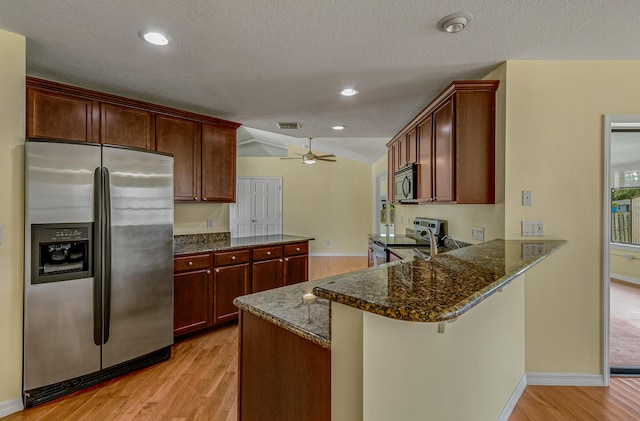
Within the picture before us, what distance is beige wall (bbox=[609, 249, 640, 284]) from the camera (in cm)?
290

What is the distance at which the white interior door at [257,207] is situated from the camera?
789 cm

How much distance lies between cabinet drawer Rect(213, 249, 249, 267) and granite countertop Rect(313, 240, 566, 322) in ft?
7.75

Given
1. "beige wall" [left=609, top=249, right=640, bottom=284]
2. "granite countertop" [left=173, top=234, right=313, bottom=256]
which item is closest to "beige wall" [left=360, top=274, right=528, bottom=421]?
"beige wall" [left=609, top=249, right=640, bottom=284]

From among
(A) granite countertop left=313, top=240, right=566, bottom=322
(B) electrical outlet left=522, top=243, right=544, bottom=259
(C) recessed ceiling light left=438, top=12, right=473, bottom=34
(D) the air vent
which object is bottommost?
(A) granite countertop left=313, top=240, right=566, bottom=322

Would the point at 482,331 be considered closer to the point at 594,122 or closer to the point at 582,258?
the point at 582,258

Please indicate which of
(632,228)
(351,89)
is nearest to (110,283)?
(351,89)

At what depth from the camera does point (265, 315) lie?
1.28 metres

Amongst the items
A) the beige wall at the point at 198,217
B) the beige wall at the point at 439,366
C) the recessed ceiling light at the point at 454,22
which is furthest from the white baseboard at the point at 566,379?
the beige wall at the point at 198,217

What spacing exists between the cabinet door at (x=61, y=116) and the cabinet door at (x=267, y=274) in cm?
197

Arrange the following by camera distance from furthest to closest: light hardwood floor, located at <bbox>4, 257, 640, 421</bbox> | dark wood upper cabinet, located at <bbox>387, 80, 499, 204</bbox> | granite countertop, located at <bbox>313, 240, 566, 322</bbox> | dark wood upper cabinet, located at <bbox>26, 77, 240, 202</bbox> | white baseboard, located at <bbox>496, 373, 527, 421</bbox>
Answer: dark wood upper cabinet, located at <bbox>26, 77, 240, 202</bbox>
dark wood upper cabinet, located at <bbox>387, 80, 499, 204</bbox>
light hardwood floor, located at <bbox>4, 257, 640, 421</bbox>
white baseboard, located at <bbox>496, 373, 527, 421</bbox>
granite countertop, located at <bbox>313, 240, 566, 322</bbox>

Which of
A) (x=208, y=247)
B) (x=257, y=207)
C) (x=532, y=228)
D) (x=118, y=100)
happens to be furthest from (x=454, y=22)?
(x=257, y=207)

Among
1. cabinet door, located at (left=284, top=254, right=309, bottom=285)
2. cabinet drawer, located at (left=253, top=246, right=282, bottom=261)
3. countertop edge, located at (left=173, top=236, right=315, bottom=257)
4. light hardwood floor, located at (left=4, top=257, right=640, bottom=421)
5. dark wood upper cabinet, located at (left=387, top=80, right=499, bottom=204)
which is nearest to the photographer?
light hardwood floor, located at (left=4, top=257, right=640, bottom=421)

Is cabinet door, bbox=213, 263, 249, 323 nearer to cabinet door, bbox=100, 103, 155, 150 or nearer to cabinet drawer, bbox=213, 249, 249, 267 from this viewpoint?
cabinet drawer, bbox=213, 249, 249, 267

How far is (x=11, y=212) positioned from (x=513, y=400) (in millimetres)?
3349
